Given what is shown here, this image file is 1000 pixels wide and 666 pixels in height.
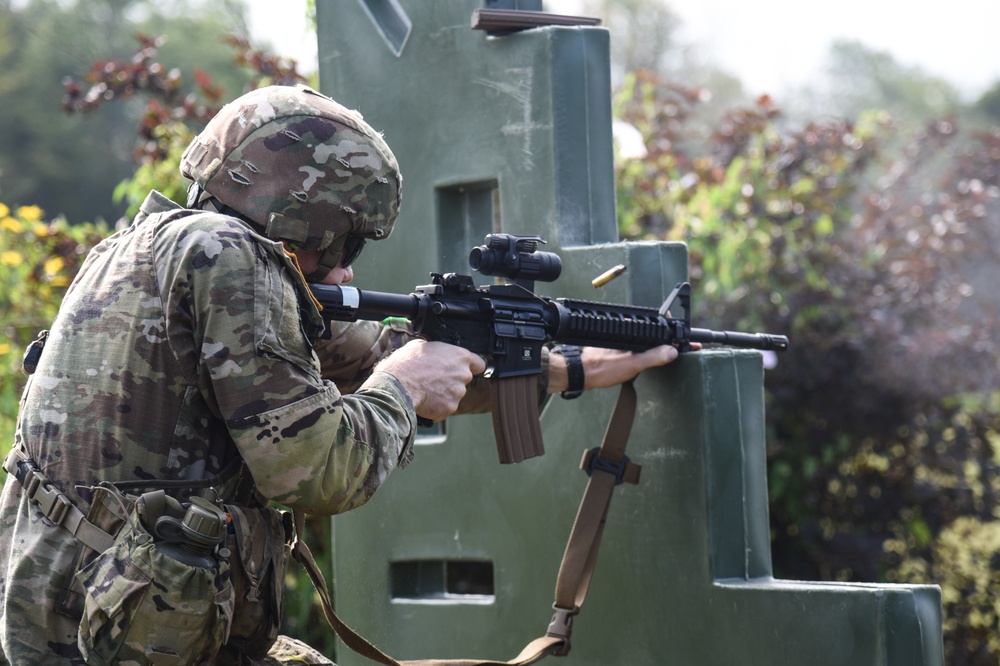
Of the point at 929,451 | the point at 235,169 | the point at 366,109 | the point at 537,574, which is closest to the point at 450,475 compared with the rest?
the point at 537,574

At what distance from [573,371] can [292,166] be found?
→ 4.34 ft

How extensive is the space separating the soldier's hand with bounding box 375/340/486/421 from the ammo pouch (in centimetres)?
55

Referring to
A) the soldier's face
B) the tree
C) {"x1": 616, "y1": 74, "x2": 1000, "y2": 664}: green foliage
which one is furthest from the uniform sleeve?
the tree

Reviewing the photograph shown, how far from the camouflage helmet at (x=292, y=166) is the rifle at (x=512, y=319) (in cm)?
23

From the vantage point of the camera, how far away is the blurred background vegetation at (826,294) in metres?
5.65

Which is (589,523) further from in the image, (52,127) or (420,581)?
(52,127)

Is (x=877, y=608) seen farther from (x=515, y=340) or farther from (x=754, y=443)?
(x=515, y=340)

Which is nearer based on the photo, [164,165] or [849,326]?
[164,165]

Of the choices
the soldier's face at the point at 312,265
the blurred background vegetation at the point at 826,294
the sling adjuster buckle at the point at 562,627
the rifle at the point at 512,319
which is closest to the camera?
the soldier's face at the point at 312,265

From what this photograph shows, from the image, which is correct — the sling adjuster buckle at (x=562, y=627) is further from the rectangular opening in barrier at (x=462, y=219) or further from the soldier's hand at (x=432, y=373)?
the rectangular opening in barrier at (x=462, y=219)

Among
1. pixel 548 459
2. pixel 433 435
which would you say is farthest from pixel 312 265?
pixel 433 435

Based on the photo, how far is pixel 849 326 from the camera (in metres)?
6.13

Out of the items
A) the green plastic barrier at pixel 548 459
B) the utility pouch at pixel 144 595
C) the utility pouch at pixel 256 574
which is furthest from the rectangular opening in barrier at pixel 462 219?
the utility pouch at pixel 144 595

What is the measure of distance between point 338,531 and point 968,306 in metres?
4.35
